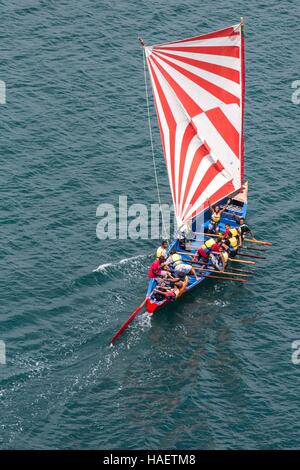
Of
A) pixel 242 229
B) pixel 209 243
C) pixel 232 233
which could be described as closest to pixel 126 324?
pixel 209 243

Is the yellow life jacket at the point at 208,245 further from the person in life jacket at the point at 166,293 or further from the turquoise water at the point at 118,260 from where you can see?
the person in life jacket at the point at 166,293

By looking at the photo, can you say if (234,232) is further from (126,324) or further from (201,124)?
(126,324)

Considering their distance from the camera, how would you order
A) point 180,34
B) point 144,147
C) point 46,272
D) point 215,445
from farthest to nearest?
point 180,34 < point 144,147 < point 46,272 < point 215,445

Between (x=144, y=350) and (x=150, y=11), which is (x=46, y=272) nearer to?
(x=144, y=350)

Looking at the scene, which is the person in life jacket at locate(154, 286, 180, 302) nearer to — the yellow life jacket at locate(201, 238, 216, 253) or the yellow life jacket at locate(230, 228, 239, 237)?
the yellow life jacket at locate(201, 238, 216, 253)

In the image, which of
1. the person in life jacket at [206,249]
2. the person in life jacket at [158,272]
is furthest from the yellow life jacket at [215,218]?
the person in life jacket at [158,272]

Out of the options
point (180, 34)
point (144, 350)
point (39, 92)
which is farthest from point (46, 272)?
point (180, 34)

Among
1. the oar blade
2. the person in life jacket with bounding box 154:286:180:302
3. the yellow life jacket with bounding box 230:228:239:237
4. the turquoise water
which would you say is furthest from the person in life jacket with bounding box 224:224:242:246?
the oar blade
